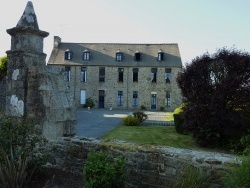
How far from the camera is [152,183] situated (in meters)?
4.32

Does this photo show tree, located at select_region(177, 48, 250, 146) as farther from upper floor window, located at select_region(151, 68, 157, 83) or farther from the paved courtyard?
upper floor window, located at select_region(151, 68, 157, 83)

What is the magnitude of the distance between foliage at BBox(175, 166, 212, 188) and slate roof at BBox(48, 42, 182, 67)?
110ft

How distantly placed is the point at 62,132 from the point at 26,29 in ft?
6.60

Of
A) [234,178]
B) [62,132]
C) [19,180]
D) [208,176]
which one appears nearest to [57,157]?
[62,132]

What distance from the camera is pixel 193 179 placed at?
3.65 meters

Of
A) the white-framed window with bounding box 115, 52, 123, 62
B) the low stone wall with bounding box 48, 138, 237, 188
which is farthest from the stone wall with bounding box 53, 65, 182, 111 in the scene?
the low stone wall with bounding box 48, 138, 237, 188

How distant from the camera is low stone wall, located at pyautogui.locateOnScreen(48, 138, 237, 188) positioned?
4.02 metres

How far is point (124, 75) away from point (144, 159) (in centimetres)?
3322

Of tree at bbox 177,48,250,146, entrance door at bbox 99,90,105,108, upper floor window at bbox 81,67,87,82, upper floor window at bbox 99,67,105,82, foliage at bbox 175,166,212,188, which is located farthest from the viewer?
entrance door at bbox 99,90,105,108

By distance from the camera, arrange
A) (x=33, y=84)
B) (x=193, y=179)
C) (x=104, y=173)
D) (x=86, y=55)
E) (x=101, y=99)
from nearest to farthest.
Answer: (x=193, y=179) → (x=104, y=173) → (x=33, y=84) → (x=86, y=55) → (x=101, y=99)

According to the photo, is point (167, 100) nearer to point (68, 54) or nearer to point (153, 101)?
point (153, 101)

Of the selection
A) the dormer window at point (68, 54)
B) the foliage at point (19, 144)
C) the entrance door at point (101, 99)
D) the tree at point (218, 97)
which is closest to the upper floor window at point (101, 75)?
Answer: the entrance door at point (101, 99)

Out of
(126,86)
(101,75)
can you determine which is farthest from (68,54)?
(126,86)

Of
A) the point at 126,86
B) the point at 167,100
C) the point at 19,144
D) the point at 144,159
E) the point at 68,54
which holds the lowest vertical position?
the point at 144,159
